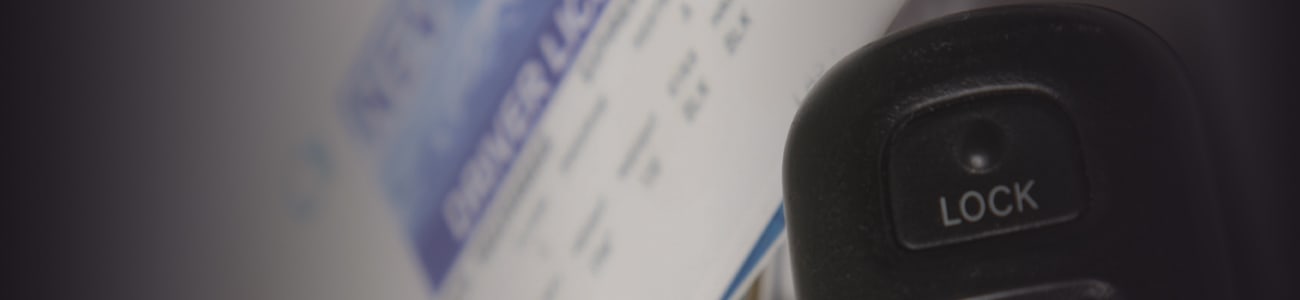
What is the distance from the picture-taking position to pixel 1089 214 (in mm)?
228

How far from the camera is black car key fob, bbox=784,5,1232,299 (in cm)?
23

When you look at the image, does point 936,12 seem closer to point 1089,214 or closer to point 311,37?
point 1089,214

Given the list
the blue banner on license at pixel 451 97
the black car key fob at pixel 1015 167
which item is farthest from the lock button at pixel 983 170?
the blue banner on license at pixel 451 97

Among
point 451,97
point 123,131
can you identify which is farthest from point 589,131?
point 123,131

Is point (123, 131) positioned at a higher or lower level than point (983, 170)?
lower

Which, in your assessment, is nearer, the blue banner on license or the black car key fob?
the black car key fob

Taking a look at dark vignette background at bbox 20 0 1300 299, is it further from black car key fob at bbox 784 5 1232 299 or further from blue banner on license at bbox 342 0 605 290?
black car key fob at bbox 784 5 1232 299

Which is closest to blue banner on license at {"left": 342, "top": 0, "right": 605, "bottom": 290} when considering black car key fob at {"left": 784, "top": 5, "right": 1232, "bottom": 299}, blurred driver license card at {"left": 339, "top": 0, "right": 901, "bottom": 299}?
blurred driver license card at {"left": 339, "top": 0, "right": 901, "bottom": 299}

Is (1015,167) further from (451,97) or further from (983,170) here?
(451,97)

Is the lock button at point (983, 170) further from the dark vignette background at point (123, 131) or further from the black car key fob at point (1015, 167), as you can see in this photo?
the dark vignette background at point (123, 131)

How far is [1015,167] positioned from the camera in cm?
23

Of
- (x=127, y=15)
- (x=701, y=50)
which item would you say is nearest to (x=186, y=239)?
(x=127, y=15)

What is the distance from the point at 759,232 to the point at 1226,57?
11 cm

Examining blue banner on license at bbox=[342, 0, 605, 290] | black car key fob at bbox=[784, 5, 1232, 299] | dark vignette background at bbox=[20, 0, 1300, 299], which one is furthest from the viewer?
dark vignette background at bbox=[20, 0, 1300, 299]
